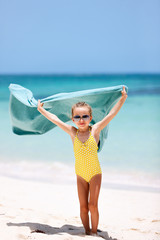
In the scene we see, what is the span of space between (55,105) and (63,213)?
54.2 inches

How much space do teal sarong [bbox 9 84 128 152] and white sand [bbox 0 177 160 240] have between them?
2.87 feet

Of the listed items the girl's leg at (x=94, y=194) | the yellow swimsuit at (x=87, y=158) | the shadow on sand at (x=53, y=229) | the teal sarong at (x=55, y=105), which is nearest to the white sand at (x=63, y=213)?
the shadow on sand at (x=53, y=229)

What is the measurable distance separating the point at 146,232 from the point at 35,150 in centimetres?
440

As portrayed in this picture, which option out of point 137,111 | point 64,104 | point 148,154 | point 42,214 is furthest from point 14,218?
point 137,111

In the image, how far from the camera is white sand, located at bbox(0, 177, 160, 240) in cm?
344

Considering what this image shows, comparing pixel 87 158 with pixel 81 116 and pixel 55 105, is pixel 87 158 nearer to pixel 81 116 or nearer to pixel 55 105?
pixel 81 116

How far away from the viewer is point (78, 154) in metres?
3.25

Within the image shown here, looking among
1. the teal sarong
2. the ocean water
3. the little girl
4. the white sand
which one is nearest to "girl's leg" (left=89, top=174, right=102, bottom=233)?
the little girl

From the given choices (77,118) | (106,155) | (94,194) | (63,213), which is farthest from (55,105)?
(106,155)

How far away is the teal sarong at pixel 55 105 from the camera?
11.5ft

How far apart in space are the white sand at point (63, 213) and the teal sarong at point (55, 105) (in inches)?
34.4

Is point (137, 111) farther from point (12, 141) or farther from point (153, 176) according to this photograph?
point (153, 176)

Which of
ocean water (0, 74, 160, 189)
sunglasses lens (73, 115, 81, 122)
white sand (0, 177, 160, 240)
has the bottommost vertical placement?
white sand (0, 177, 160, 240)

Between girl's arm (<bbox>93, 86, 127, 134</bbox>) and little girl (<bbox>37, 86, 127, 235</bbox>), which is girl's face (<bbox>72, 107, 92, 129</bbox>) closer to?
little girl (<bbox>37, 86, 127, 235</bbox>)
